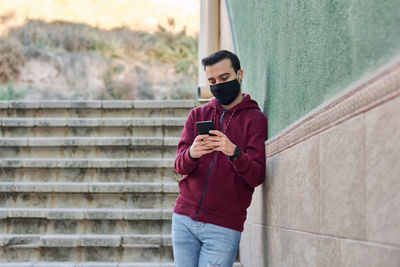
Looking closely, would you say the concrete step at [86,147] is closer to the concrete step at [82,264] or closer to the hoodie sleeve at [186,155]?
the concrete step at [82,264]

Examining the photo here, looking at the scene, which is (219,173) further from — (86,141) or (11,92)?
(11,92)

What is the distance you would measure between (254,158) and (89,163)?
3004 mm

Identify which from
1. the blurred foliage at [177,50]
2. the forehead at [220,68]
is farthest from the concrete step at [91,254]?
the blurred foliage at [177,50]

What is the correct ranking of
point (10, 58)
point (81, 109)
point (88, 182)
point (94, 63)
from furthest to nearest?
point (94, 63), point (10, 58), point (81, 109), point (88, 182)

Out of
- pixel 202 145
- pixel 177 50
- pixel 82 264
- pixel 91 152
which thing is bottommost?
pixel 82 264

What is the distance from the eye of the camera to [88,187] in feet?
16.1

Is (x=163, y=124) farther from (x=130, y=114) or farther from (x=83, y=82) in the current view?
(x=83, y=82)

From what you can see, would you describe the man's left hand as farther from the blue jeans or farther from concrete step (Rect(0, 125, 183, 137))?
concrete step (Rect(0, 125, 183, 137))

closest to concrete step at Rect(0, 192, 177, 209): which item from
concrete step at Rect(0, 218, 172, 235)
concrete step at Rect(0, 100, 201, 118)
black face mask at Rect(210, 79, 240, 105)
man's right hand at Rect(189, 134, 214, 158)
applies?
concrete step at Rect(0, 218, 172, 235)

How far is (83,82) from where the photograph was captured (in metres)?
17.2

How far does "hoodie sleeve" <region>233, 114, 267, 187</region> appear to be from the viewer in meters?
2.31

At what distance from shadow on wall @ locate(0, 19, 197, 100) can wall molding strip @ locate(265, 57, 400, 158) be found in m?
14.4

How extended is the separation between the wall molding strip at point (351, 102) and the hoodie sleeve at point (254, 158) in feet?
0.76

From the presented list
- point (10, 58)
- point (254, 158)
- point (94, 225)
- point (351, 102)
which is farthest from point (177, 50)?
point (351, 102)
